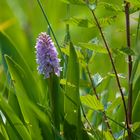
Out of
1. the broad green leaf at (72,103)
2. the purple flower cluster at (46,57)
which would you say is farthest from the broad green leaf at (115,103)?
the purple flower cluster at (46,57)

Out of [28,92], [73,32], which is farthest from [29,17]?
[28,92]

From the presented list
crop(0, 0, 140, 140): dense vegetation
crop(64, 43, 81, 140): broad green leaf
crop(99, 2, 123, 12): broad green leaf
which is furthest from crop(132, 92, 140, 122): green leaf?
crop(99, 2, 123, 12): broad green leaf

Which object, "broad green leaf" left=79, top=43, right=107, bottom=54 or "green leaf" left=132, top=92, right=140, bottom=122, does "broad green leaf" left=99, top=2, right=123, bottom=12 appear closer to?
"broad green leaf" left=79, top=43, right=107, bottom=54

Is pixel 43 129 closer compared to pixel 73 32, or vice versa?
pixel 43 129

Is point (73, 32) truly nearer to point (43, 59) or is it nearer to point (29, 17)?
point (29, 17)

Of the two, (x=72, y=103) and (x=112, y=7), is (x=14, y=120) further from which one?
(x=112, y=7)
